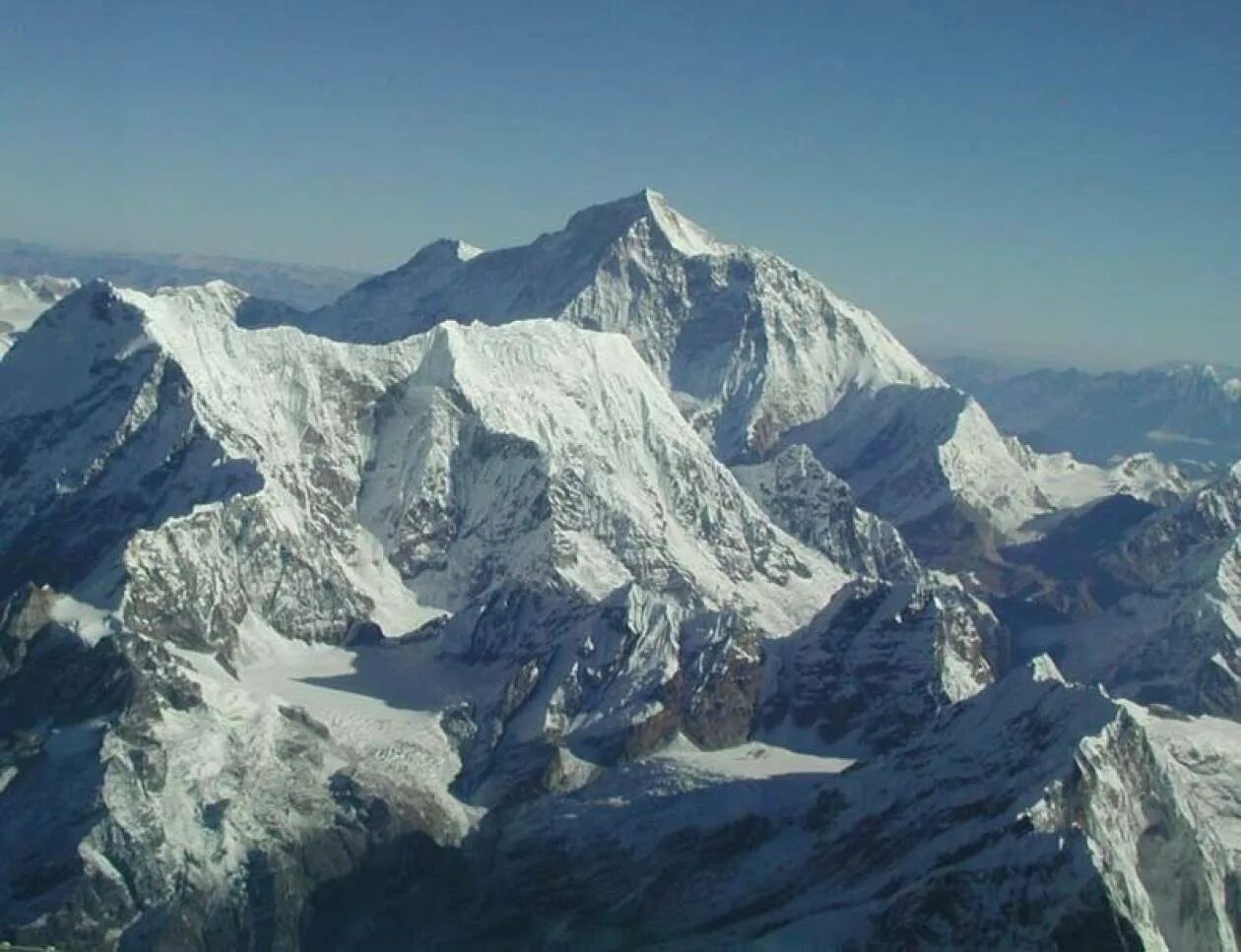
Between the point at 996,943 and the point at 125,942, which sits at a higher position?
the point at 996,943

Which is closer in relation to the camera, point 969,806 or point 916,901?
point 916,901

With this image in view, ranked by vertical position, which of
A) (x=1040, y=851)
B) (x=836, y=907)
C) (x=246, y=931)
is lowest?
(x=246, y=931)

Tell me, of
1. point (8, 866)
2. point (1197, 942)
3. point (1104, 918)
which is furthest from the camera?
point (8, 866)

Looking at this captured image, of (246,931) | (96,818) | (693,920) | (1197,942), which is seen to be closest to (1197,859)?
(1197,942)

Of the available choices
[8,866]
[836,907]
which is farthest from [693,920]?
[8,866]

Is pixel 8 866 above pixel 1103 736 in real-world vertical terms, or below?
below

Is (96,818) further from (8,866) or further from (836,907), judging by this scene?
(836,907)

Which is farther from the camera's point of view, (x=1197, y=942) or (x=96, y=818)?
(x=96, y=818)

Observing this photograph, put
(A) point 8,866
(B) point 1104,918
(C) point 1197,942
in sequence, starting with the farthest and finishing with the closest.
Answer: (A) point 8,866, (C) point 1197,942, (B) point 1104,918

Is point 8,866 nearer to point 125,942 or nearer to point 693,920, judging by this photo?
point 125,942
